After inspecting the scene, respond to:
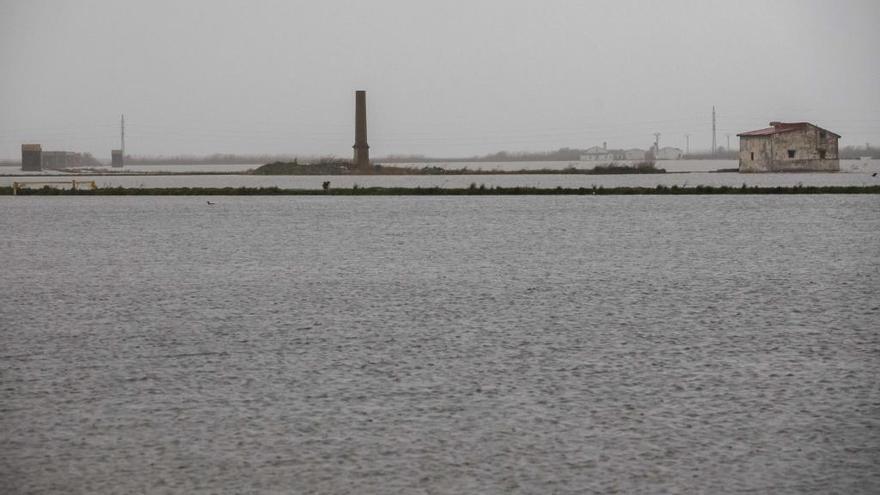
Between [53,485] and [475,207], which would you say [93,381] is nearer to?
[53,485]

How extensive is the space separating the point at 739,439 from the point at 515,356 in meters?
4.07

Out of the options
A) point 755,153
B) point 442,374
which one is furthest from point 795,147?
point 442,374

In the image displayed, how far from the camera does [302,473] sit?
744 centimetres

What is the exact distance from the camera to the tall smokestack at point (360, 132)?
124m

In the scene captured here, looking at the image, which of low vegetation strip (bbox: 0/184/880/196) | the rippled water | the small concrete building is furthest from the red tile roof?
the rippled water

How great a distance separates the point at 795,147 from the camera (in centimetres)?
11269

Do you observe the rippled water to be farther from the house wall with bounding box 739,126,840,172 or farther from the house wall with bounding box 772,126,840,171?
the house wall with bounding box 739,126,840,172

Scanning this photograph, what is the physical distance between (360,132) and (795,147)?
159 feet

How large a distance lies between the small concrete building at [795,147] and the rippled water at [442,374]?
9019cm

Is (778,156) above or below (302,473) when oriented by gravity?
above

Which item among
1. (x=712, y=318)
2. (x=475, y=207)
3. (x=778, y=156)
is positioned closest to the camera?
(x=712, y=318)

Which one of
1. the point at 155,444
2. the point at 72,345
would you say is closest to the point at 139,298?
the point at 72,345

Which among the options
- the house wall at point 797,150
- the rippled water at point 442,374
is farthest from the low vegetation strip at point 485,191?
the rippled water at point 442,374

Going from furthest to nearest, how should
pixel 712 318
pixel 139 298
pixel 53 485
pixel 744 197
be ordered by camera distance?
pixel 744 197, pixel 139 298, pixel 712 318, pixel 53 485
